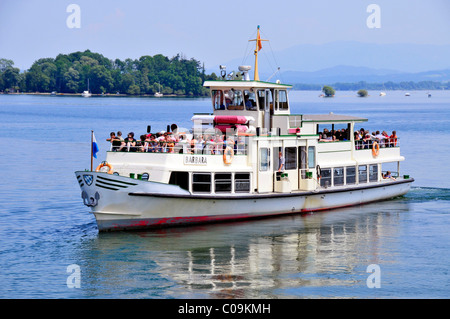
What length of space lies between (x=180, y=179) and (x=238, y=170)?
255 cm

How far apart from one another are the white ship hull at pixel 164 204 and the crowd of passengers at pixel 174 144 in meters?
2.03

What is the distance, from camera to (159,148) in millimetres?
32250

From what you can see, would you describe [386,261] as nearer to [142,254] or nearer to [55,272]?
[142,254]

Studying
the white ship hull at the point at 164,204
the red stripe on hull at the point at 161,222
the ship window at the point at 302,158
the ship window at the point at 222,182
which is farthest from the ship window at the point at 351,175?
the ship window at the point at 222,182

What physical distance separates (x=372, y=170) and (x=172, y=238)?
13.7 m

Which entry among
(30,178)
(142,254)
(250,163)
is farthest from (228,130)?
(30,178)

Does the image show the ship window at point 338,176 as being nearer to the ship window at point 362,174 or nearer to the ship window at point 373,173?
the ship window at point 362,174

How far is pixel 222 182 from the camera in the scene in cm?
3244

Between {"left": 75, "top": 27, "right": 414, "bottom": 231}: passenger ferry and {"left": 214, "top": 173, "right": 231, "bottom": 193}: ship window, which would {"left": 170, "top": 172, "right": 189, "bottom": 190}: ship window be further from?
{"left": 214, "top": 173, "right": 231, "bottom": 193}: ship window

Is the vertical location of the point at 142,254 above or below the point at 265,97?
below

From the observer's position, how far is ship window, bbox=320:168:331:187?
36562mm

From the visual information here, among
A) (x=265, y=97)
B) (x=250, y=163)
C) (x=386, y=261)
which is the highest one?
(x=265, y=97)

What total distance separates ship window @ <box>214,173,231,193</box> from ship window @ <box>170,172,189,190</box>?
4.05ft

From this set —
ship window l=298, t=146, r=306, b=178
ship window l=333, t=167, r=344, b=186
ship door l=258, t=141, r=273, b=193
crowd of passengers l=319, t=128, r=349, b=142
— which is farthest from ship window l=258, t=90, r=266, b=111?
ship window l=333, t=167, r=344, b=186
